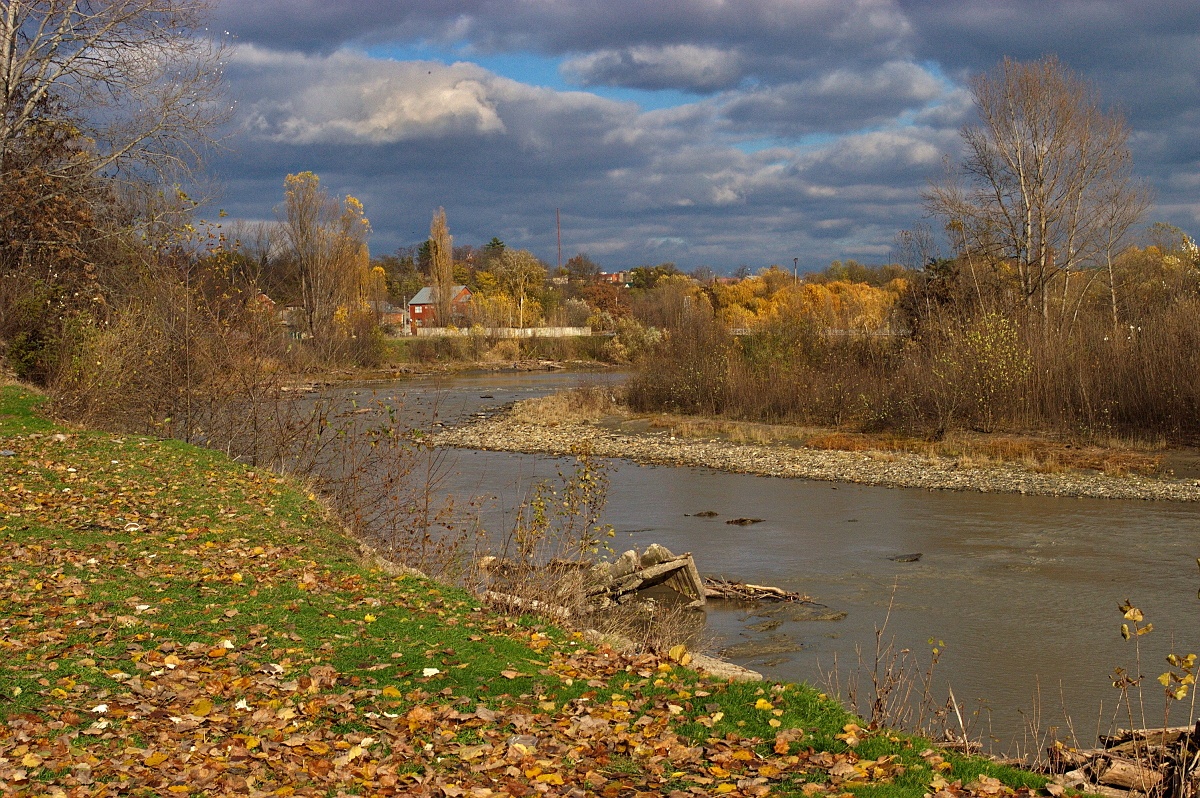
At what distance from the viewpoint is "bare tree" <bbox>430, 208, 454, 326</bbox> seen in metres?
91.2

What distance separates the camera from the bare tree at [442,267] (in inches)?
3590

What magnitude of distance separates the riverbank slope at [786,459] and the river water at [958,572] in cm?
103

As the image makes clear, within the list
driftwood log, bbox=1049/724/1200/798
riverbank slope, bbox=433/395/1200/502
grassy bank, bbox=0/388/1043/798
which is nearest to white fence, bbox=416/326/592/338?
riverbank slope, bbox=433/395/1200/502

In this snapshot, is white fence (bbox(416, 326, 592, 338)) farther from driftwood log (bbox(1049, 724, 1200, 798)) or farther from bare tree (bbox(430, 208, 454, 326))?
driftwood log (bbox(1049, 724, 1200, 798))

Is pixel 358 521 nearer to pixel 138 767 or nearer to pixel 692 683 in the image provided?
pixel 692 683

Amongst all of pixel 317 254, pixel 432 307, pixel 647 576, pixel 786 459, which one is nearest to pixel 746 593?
pixel 647 576

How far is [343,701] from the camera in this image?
6816mm

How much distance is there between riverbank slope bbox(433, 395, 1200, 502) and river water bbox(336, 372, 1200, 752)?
103 cm

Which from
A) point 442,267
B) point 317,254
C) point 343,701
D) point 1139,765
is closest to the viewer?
point 1139,765

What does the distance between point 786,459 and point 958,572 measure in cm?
1361

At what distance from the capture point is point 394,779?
225 inches

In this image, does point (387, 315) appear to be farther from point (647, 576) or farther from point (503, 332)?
point (647, 576)

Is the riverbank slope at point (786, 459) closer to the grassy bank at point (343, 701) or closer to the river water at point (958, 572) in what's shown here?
the river water at point (958, 572)

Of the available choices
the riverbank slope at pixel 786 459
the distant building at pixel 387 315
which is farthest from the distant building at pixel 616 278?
the riverbank slope at pixel 786 459
